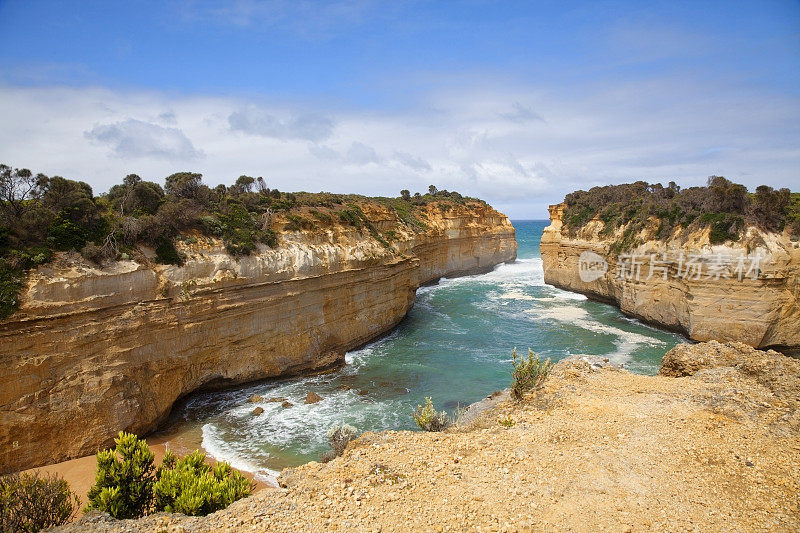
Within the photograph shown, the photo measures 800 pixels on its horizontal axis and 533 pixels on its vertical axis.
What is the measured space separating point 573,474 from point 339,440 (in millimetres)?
5609

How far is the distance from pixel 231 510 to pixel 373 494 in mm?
2311

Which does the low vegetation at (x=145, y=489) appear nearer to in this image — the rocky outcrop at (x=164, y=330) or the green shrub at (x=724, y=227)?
the rocky outcrop at (x=164, y=330)

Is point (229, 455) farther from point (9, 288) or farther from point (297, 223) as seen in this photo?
point (297, 223)

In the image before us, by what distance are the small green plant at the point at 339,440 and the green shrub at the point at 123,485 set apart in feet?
13.4

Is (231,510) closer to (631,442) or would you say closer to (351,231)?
(631,442)

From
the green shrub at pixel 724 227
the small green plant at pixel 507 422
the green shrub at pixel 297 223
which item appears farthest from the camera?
the green shrub at pixel 724 227

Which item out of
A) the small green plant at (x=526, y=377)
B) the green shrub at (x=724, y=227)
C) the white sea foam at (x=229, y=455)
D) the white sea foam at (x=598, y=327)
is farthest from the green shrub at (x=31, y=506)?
the green shrub at (x=724, y=227)

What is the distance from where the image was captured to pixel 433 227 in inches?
1553

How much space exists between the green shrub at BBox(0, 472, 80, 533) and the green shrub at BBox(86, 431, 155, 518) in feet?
1.49

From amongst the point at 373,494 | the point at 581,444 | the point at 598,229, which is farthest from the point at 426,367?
the point at 598,229

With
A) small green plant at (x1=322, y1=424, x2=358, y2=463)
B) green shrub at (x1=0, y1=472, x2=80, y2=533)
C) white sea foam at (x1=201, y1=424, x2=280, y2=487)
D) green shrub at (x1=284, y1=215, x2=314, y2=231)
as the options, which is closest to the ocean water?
white sea foam at (x1=201, y1=424, x2=280, y2=487)

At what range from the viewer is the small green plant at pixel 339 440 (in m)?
10.5

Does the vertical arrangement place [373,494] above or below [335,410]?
above

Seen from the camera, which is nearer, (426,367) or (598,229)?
(426,367)
